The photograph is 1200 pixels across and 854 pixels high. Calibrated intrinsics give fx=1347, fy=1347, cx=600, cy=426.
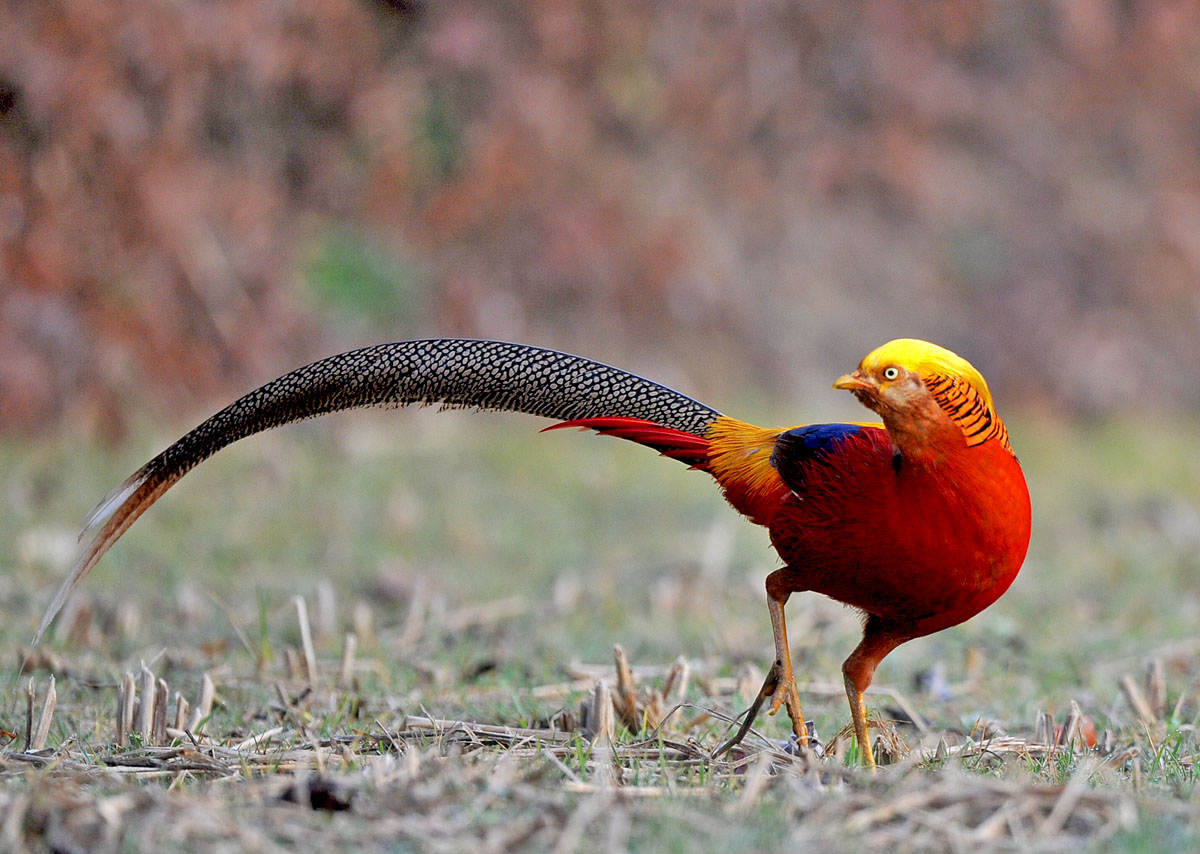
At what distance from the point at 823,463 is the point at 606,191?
7.03 metres

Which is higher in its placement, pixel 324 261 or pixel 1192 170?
pixel 1192 170

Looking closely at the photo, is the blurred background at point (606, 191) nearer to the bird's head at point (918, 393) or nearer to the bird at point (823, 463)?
the bird at point (823, 463)

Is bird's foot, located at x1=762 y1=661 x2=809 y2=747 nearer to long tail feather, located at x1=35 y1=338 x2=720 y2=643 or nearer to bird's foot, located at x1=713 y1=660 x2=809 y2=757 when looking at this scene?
bird's foot, located at x1=713 y1=660 x2=809 y2=757

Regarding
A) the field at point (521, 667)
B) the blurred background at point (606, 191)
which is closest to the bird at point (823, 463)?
the field at point (521, 667)

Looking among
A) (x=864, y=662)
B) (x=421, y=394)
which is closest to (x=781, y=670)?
(x=864, y=662)

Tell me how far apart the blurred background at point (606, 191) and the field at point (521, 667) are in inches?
35.4

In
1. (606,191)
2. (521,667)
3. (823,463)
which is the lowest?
(521,667)

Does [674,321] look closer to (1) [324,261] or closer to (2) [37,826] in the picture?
(1) [324,261]

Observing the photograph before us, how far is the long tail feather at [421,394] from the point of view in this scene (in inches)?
111

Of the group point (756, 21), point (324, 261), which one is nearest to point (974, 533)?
point (324, 261)

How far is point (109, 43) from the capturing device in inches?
264

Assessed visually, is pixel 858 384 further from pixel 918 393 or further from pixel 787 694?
pixel 787 694

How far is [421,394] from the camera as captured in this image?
2863 mm

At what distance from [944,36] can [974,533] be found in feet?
31.3
